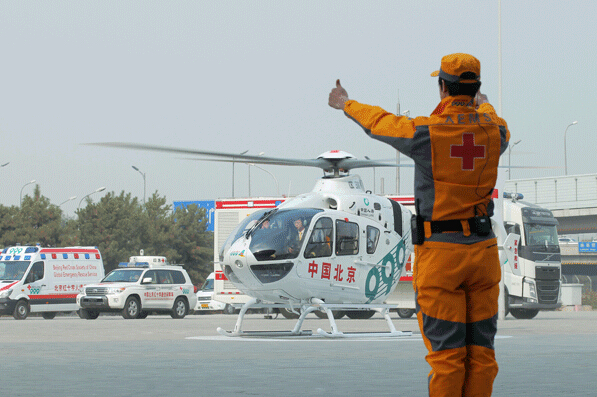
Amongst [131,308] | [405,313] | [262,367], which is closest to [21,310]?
[131,308]

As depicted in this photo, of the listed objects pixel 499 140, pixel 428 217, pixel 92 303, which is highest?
pixel 499 140

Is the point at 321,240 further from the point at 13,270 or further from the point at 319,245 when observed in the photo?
the point at 13,270

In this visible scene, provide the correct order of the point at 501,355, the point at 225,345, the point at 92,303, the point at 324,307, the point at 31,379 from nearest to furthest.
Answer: the point at 31,379
the point at 501,355
the point at 225,345
the point at 324,307
the point at 92,303

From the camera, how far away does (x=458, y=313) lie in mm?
4234

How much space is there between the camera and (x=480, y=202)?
4.42 m

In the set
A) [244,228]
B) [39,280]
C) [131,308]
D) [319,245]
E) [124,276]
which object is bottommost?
[131,308]

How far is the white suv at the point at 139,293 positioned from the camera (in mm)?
26203

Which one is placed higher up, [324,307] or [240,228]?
[240,228]

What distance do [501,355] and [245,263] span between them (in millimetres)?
5556

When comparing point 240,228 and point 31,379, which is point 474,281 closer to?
point 31,379

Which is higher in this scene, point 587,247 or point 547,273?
point 587,247

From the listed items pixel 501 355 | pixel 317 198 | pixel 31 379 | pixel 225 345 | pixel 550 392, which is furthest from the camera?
pixel 317 198

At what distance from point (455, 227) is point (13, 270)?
25453 mm

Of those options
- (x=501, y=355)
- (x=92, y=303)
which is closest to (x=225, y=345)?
(x=501, y=355)
